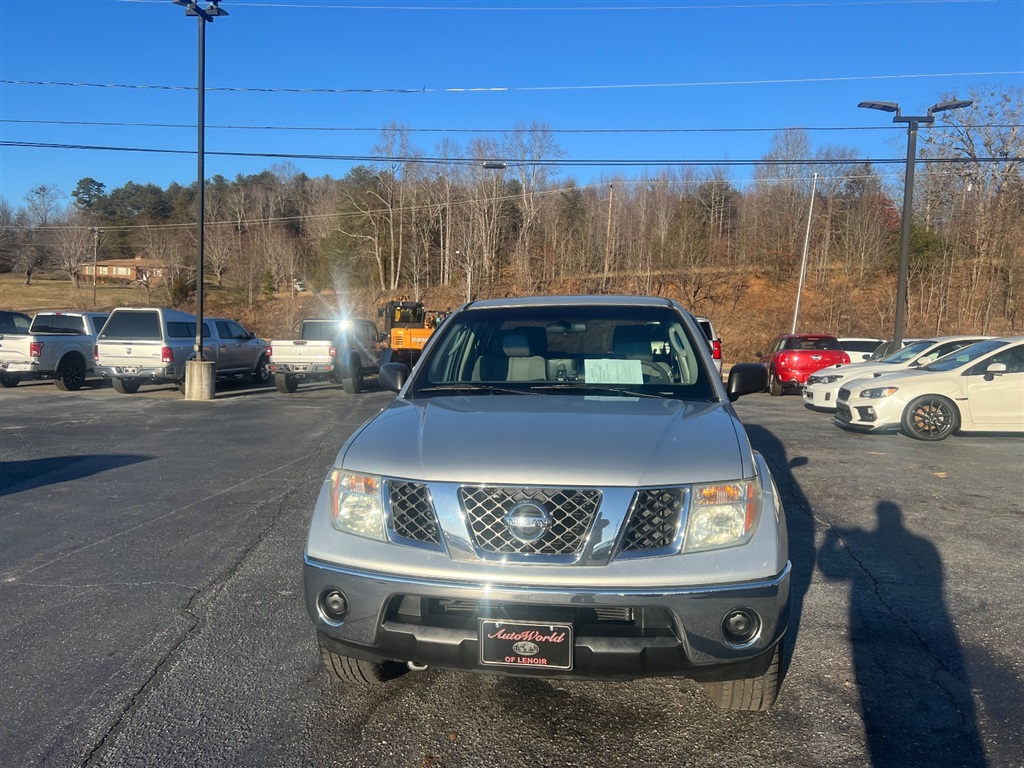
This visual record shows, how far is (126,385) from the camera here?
18656mm

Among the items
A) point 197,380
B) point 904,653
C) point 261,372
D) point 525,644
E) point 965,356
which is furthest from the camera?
point 261,372

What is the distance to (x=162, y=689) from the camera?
12.0ft

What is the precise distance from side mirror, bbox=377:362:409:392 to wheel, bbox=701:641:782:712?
8.13 feet

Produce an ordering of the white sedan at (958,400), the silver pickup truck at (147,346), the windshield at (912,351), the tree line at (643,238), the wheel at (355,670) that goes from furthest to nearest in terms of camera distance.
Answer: the tree line at (643,238)
the silver pickup truck at (147,346)
the windshield at (912,351)
the white sedan at (958,400)
the wheel at (355,670)

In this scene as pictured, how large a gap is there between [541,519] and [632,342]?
2040mm

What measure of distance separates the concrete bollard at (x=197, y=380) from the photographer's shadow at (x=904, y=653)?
14.5 m

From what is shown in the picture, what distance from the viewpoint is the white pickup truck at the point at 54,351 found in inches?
737

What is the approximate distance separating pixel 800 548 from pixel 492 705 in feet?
11.3

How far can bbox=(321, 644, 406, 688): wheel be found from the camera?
3.48 meters

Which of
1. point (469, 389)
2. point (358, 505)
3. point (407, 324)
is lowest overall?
point (358, 505)

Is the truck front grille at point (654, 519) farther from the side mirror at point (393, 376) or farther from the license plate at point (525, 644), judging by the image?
the side mirror at point (393, 376)

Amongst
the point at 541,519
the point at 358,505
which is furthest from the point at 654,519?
the point at 358,505

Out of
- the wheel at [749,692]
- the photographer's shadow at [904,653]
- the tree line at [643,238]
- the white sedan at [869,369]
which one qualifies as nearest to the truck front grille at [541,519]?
the wheel at [749,692]

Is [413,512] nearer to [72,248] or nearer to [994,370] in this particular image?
[994,370]
